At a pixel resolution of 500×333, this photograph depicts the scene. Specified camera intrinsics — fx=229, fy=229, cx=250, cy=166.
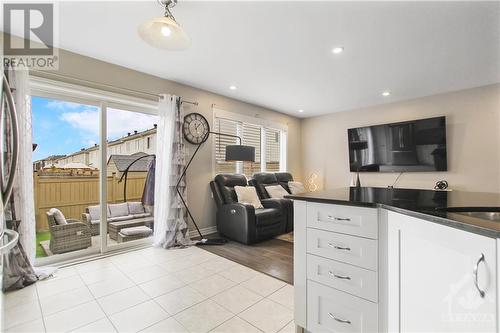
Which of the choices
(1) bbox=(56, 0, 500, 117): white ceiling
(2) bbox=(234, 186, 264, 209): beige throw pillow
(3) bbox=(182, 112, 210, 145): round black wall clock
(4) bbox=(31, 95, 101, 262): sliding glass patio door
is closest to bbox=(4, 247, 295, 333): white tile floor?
(4) bbox=(31, 95, 101, 262): sliding glass patio door

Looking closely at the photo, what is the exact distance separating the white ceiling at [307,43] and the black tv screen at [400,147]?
69 centimetres

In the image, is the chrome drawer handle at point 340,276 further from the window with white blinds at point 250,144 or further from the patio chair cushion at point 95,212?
the window with white blinds at point 250,144

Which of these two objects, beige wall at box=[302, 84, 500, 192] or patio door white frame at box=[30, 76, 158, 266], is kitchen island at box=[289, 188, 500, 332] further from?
beige wall at box=[302, 84, 500, 192]

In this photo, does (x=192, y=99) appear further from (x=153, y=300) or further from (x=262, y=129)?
(x=153, y=300)

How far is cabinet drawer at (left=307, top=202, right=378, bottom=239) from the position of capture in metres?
1.25

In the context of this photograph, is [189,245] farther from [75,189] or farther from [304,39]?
[304,39]

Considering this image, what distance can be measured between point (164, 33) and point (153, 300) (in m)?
2.12

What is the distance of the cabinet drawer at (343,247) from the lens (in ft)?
4.09

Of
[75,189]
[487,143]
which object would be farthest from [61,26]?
[487,143]

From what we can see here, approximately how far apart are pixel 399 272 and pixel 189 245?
2.78m

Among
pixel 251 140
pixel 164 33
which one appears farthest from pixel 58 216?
pixel 251 140

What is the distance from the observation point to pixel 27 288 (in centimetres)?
211

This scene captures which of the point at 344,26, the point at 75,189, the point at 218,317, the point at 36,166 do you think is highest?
the point at 344,26

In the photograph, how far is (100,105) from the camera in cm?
298
